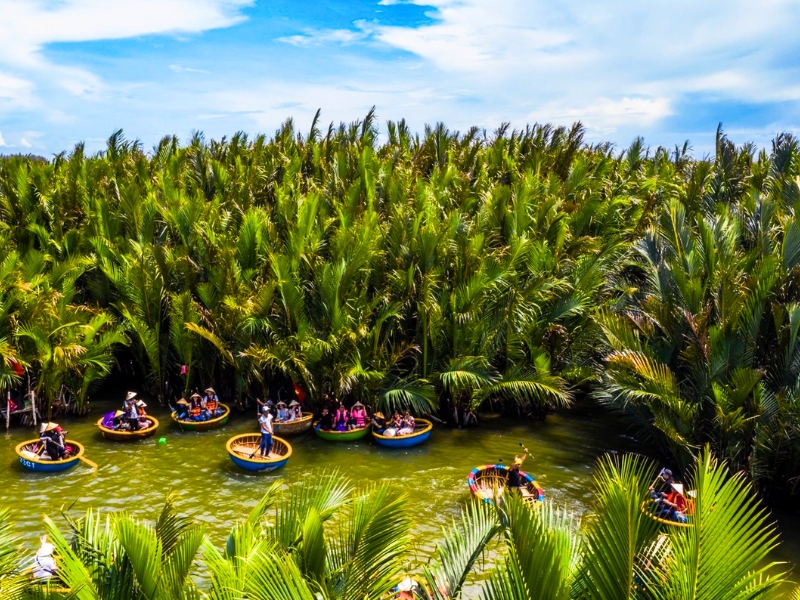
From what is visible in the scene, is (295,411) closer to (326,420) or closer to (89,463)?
(326,420)

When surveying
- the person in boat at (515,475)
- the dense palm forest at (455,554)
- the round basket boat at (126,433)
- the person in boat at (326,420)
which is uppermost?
the dense palm forest at (455,554)

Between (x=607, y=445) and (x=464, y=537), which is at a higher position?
(x=464, y=537)

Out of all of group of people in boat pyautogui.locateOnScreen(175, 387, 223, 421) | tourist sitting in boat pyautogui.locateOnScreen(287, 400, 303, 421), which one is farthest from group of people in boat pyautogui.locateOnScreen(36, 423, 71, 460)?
tourist sitting in boat pyautogui.locateOnScreen(287, 400, 303, 421)

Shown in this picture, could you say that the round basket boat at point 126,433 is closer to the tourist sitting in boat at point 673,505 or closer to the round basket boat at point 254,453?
the round basket boat at point 254,453

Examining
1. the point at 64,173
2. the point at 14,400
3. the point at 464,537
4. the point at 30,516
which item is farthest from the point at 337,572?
the point at 64,173

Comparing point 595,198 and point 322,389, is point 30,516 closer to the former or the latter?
point 322,389

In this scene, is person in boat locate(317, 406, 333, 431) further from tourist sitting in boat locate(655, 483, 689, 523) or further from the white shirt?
tourist sitting in boat locate(655, 483, 689, 523)

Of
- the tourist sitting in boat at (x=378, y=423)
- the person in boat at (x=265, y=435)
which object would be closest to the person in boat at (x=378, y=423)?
the tourist sitting in boat at (x=378, y=423)
